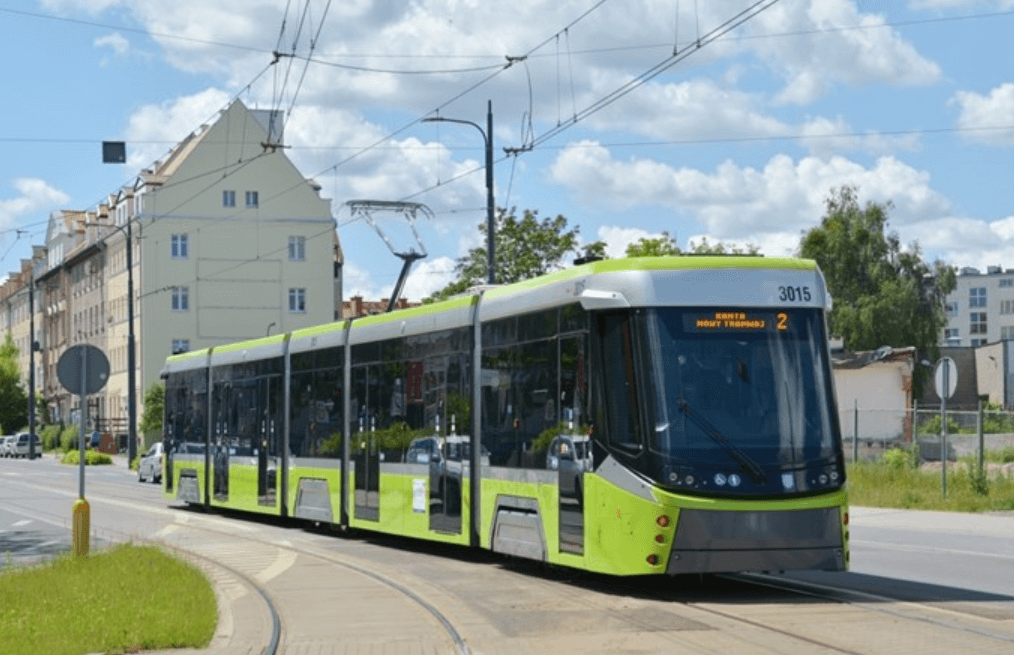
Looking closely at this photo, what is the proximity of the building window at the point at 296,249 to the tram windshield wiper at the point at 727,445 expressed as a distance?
286 ft

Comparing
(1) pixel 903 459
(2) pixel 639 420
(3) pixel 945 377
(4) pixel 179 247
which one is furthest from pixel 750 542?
(4) pixel 179 247

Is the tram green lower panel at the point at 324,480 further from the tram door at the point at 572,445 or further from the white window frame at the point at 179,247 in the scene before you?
the white window frame at the point at 179,247

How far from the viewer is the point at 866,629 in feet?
43.0

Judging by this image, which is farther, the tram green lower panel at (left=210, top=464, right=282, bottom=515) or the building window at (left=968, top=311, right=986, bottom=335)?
the building window at (left=968, top=311, right=986, bottom=335)

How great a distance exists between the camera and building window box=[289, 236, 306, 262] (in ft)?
334

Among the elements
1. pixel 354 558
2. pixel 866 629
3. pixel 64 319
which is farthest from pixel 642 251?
pixel 64 319

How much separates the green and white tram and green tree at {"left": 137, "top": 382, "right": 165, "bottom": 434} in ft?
222

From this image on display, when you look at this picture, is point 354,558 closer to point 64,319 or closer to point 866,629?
point 866,629

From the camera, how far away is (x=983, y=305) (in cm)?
18312

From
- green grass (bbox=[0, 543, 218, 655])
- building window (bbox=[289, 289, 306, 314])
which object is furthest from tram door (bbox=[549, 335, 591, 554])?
building window (bbox=[289, 289, 306, 314])

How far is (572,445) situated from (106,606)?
14.7ft

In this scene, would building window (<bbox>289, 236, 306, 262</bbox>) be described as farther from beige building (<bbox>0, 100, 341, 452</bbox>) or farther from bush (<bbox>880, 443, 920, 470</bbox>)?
bush (<bbox>880, 443, 920, 470</bbox>)

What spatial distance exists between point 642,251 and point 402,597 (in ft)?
132

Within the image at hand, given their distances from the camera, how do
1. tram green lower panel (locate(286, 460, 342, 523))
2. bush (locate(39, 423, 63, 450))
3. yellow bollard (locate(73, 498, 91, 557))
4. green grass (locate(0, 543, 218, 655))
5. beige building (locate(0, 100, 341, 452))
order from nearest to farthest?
green grass (locate(0, 543, 218, 655)), yellow bollard (locate(73, 498, 91, 557)), tram green lower panel (locate(286, 460, 342, 523)), beige building (locate(0, 100, 341, 452)), bush (locate(39, 423, 63, 450))
